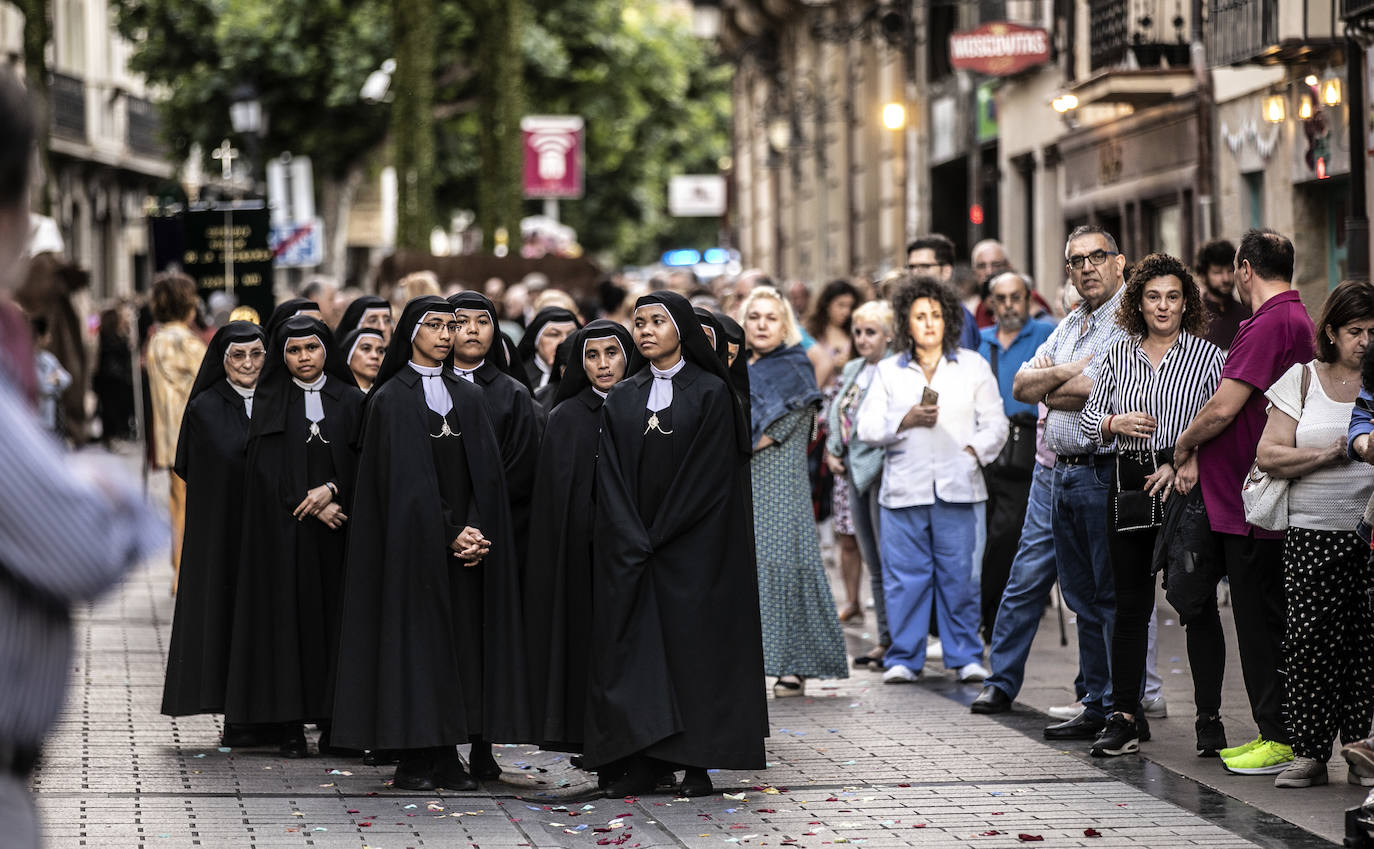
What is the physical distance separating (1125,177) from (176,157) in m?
27.9

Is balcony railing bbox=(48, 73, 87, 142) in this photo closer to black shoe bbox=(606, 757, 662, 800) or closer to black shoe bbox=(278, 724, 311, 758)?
black shoe bbox=(278, 724, 311, 758)

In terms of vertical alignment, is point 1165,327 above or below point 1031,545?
above

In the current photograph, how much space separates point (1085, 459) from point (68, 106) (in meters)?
40.7

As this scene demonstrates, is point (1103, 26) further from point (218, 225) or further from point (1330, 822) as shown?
point (1330, 822)

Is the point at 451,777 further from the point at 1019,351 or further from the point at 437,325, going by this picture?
the point at 1019,351

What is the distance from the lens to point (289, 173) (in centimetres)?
3366

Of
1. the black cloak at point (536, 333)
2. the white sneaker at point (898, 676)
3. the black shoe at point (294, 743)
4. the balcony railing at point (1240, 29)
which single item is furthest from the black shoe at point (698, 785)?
the balcony railing at point (1240, 29)

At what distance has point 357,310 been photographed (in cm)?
1078

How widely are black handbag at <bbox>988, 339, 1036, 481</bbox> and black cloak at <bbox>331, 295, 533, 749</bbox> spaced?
4.02 m

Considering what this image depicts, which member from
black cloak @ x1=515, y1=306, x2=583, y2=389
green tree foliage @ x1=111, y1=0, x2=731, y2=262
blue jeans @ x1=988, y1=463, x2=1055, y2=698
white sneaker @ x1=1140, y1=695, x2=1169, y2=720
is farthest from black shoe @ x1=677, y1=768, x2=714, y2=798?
green tree foliage @ x1=111, y1=0, x2=731, y2=262

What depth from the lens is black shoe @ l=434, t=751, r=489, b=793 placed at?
27.8 feet

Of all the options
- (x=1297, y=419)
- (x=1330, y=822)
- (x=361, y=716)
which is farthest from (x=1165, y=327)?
(x=361, y=716)

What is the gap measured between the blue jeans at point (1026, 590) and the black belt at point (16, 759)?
667 centimetres

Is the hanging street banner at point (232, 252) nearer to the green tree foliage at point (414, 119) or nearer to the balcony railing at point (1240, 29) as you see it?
the green tree foliage at point (414, 119)
